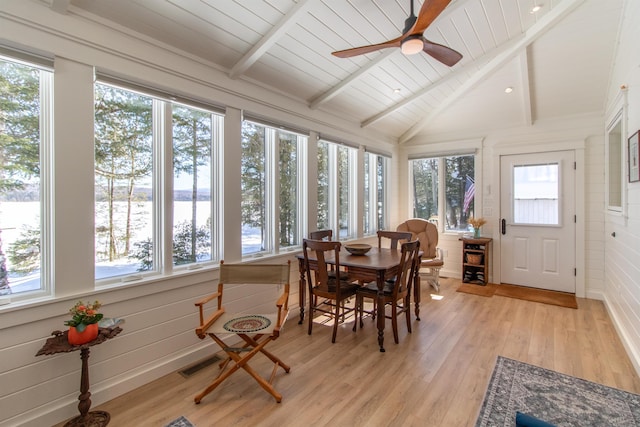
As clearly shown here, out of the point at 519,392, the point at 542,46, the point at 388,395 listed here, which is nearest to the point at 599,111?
the point at 542,46

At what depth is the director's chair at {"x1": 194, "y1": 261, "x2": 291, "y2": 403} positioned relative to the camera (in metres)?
2.17

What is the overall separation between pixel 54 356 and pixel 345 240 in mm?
3475

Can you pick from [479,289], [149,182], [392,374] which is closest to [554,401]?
[392,374]

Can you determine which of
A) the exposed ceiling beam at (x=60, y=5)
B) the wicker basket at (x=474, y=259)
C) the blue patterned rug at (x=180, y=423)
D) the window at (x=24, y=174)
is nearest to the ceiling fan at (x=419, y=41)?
the exposed ceiling beam at (x=60, y=5)

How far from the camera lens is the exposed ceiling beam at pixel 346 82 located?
3.22 m

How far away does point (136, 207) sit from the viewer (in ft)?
7.87

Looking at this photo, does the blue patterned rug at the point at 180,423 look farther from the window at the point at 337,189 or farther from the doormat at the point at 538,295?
the doormat at the point at 538,295

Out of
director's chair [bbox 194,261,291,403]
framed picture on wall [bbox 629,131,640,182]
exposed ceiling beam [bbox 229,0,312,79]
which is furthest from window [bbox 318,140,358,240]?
framed picture on wall [bbox 629,131,640,182]

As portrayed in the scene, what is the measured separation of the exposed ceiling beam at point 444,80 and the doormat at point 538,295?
3014 millimetres

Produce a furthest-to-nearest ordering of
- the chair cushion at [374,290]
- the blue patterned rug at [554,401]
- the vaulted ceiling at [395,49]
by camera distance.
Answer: the chair cushion at [374,290], the vaulted ceiling at [395,49], the blue patterned rug at [554,401]

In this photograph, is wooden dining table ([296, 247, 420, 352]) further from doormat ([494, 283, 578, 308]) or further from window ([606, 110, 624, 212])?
window ([606, 110, 624, 212])

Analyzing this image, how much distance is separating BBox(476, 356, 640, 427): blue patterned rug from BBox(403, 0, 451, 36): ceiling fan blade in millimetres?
2477

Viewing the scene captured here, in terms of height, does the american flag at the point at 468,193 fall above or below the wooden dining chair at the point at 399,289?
above

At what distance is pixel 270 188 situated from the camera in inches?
137
